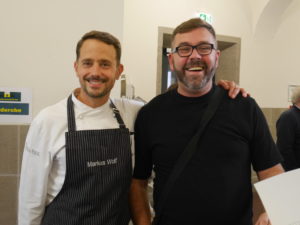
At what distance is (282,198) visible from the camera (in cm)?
58

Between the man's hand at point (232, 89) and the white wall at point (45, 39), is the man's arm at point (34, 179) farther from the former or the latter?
the man's hand at point (232, 89)

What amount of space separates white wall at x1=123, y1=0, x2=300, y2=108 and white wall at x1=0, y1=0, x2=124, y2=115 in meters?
1.21

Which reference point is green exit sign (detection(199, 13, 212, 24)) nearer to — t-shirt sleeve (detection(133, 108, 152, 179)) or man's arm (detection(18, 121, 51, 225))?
t-shirt sleeve (detection(133, 108, 152, 179))

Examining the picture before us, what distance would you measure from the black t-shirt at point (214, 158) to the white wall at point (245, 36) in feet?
5.74

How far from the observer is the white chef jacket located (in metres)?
0.97

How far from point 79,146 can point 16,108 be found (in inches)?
25.7

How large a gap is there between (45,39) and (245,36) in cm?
260

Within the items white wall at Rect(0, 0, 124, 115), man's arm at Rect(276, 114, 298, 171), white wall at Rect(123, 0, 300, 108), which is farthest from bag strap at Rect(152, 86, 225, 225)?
white wall at Rect(123, 0, 300, 108)

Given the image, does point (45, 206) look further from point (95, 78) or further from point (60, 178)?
point (95, 78)

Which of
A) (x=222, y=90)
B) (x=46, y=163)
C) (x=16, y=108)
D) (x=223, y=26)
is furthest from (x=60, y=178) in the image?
(x=223, y=26)

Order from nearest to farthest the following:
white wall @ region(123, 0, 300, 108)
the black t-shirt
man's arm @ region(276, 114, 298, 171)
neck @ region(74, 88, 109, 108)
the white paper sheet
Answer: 1. the white paper sheet
2. the black t-shirt
3. neck @ region(74, 88, 109, 108)
4. man's arm @ region(276, 114, 298, 171)
5. white wall @ region(123, 0, 300, 108)

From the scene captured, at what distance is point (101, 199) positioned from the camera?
0.99 meters

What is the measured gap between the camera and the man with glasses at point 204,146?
961 mm

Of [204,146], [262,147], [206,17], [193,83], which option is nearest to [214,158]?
[204,146]
